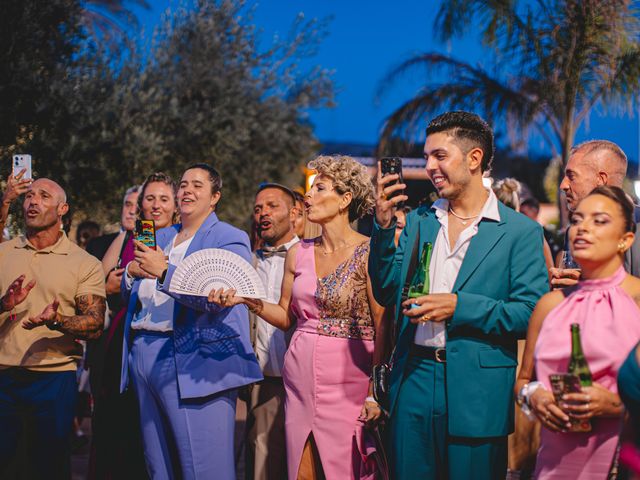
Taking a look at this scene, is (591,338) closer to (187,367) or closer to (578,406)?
(578,406)

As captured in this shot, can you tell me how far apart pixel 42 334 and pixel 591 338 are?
3675 mm

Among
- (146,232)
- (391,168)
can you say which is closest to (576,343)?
(391,168)

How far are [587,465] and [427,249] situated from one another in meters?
1.18

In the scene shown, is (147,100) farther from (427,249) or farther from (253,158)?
(427,249)

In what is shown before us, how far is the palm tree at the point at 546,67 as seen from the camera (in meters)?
11.0

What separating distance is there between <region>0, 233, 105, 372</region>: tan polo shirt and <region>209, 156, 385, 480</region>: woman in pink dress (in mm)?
1412

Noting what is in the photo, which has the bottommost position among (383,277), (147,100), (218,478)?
(218,478)

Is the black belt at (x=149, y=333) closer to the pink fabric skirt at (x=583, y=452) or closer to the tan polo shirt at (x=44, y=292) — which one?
the tan polo shirt at (x=44, y=292)

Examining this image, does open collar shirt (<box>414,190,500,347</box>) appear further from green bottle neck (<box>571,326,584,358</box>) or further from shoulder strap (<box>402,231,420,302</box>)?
green bottle neck (<box>571,326,584,358</box>)

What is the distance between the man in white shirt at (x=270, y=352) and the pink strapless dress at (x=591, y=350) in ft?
7.99

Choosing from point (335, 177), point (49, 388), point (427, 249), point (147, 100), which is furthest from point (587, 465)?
point (147, 100)

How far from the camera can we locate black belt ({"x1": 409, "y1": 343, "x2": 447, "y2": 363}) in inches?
134

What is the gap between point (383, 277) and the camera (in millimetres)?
3602

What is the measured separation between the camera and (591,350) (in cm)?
274
